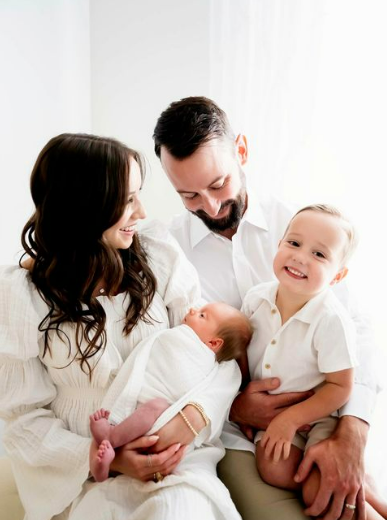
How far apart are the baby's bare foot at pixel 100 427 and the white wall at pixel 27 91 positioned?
1101 millimetres

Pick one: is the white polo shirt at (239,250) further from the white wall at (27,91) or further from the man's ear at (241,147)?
the white wall at (27,91)

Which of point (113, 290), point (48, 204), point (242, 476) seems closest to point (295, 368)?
point (242, 476)

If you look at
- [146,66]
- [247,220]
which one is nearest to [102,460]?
[247,220]

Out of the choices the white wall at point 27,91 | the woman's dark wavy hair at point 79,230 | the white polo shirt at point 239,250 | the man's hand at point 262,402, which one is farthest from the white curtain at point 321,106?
the woman's dark wavy hair at point 79,230

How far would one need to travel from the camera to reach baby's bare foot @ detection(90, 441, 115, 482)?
4.31 feet

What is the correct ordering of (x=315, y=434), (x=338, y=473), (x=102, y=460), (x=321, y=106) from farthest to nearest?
1. (x=321, y=106)
2. (x=315, y=434)
3. (x=338, y=473)
4. (x=102, y=460)

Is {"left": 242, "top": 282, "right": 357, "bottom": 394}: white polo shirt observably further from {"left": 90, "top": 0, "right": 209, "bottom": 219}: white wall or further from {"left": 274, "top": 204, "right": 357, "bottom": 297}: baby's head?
{"left": 90, "top": 0, "right": 209, "bottom": 219}: white wall

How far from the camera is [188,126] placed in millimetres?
1872

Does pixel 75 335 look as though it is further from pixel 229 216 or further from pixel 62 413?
pixel 229 216

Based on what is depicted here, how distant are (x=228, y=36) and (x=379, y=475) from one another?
210cm

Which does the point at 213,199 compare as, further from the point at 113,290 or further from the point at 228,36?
the point at 228,36

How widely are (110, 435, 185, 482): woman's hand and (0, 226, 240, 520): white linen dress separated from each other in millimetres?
35

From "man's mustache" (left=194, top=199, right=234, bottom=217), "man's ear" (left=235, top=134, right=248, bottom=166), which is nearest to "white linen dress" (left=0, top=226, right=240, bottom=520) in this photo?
"man's mustache" (left=194, top=199, right=234, bottom=217)

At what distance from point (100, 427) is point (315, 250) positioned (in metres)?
0.79
